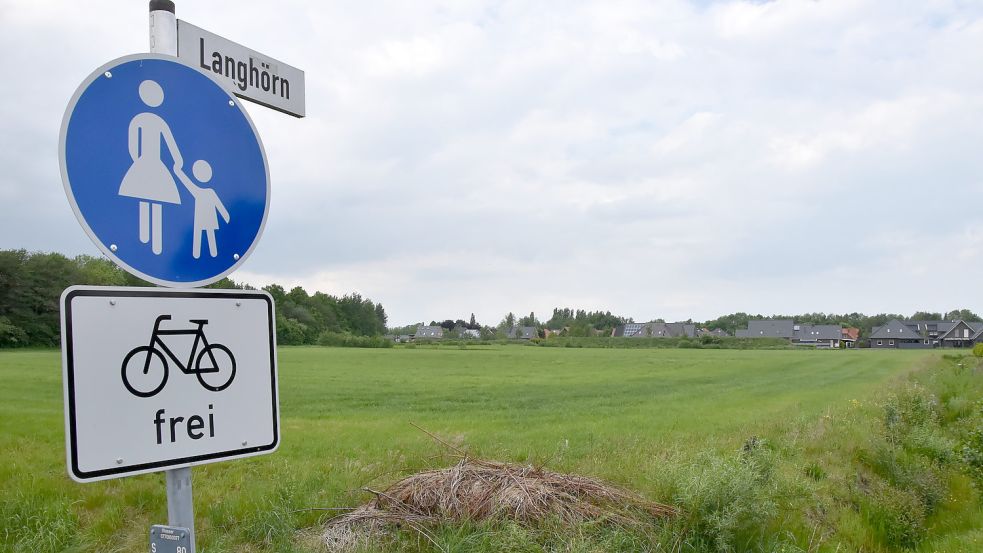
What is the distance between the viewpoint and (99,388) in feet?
6.99

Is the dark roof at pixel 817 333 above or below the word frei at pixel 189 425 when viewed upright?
below

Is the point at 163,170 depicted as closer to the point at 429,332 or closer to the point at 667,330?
the point at 667,330

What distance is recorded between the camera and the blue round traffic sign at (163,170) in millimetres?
2236

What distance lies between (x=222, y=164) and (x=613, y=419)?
15.4 meters

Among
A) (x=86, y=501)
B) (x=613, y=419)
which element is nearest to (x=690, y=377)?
(x=613, y=419)

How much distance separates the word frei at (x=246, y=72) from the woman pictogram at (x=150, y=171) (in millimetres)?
602

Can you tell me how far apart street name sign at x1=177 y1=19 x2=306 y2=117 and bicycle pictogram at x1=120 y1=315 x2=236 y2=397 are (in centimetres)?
118

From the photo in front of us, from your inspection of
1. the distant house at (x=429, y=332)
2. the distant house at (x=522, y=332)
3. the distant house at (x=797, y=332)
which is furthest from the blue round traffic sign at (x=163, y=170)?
the distant house at (x=429, y=332)

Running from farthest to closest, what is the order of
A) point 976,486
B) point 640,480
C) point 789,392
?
point 789,392 < point 976,486 < point 640,480

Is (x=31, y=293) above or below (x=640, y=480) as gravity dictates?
above

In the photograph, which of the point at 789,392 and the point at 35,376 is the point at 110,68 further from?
the point at 35,376

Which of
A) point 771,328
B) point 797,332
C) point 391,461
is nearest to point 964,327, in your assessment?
point 797,332

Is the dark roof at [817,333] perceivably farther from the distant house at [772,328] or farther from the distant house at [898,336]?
the distant house at [898,336]

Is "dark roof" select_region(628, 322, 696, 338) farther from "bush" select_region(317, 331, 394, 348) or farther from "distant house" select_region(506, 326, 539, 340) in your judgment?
"bush" select_region(317, 331, 394, 348)
